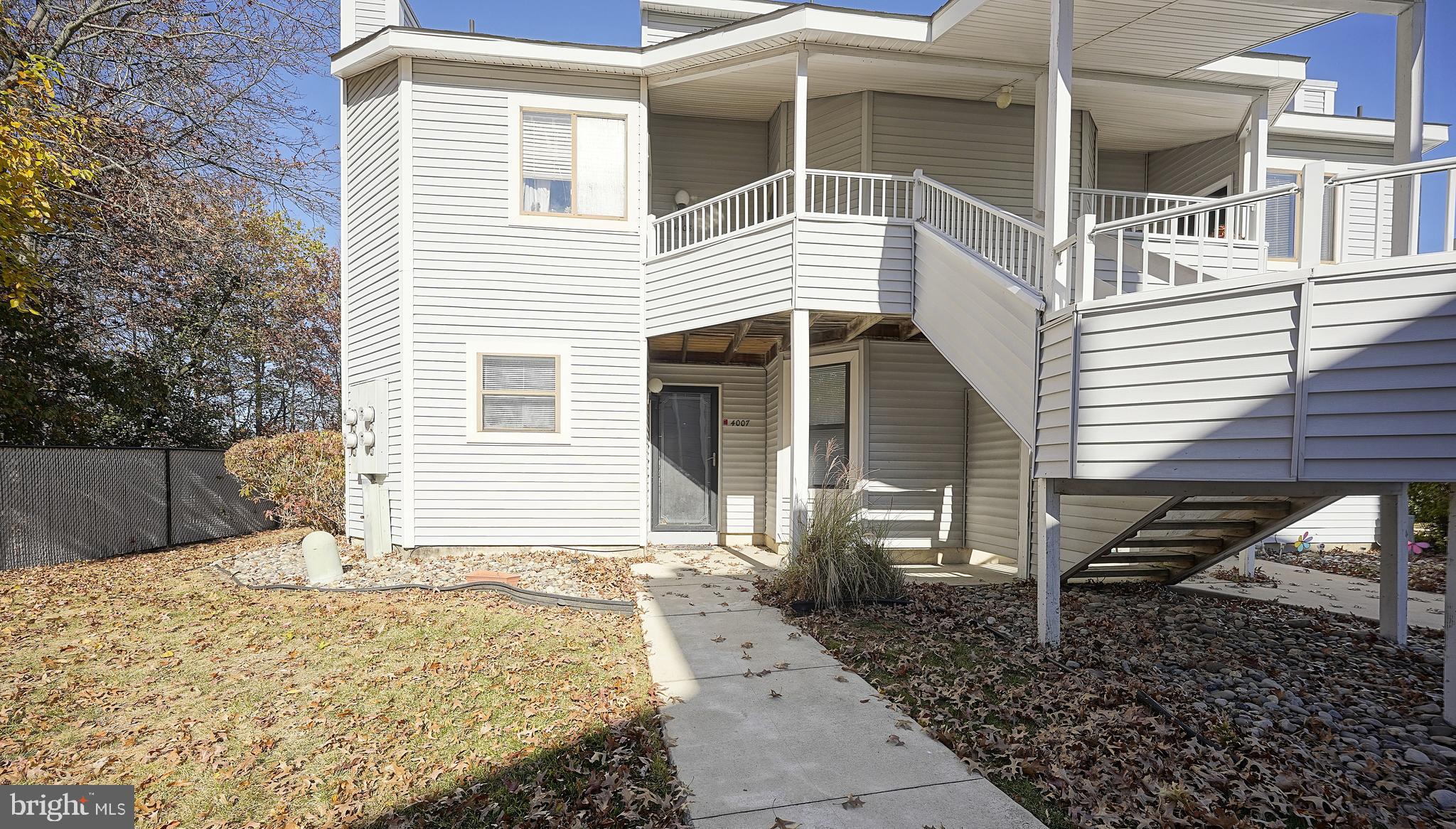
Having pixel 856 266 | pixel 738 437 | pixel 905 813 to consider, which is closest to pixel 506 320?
pixel 738 437

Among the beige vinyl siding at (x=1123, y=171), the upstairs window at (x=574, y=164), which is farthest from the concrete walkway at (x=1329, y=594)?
the upstairs window at (x=574, y=164)

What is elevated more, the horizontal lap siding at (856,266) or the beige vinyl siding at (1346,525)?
the horizontal lap siding at (856,266)

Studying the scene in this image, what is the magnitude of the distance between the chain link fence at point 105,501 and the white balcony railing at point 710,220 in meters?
7.67

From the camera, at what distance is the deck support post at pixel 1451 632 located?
3.76m

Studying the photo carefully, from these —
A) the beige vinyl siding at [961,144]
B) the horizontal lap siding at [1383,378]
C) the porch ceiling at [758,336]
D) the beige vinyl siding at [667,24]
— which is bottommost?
the horizontal lap siding at [1383,378]

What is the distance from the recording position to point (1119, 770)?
10.3 ft

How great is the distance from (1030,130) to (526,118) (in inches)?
255

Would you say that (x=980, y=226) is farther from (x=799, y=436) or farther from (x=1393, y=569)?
(x=1393, y=569)

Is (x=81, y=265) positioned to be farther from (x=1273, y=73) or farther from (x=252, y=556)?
(x=1273, y=73)

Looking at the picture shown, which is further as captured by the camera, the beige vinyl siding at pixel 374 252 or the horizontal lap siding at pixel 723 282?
the beige vinyl siding at pixel 374 252

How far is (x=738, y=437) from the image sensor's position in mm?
10359

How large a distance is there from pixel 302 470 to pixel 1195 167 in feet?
44.2

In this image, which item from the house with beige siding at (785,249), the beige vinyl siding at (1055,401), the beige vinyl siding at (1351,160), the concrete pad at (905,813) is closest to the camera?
the concrete pad at (905,813)

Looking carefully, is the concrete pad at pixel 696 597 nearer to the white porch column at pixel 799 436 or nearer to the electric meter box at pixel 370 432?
the white porch column at pixel 799 436
